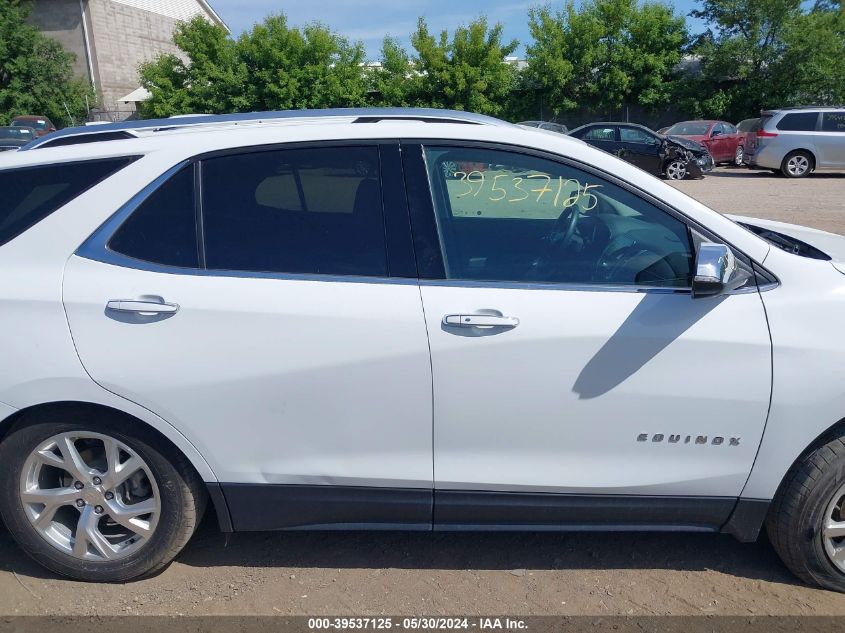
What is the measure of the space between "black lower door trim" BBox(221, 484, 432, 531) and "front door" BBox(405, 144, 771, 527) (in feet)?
0.42

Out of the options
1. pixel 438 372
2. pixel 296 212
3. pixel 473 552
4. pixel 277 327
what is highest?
pixel 296 212

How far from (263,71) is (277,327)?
30273mm

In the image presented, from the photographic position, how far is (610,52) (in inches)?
1219

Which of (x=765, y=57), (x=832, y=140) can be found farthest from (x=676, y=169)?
(x=765, y=57)

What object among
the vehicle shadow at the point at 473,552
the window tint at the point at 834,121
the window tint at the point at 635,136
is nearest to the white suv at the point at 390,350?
the vehicle shadow at the point at 473,552

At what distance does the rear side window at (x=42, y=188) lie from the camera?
284cm

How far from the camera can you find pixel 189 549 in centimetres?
323

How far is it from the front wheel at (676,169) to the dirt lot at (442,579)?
17980mm

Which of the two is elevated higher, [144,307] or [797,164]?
[144,307]

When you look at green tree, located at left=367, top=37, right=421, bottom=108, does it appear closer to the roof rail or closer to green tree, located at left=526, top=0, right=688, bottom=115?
green tree, located at left=526, top=0, right=688, bottom=115

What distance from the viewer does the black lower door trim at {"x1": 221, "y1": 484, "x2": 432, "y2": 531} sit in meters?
2.80

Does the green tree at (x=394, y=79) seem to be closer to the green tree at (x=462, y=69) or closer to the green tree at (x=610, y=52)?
the green tree at (x=462, y=69)

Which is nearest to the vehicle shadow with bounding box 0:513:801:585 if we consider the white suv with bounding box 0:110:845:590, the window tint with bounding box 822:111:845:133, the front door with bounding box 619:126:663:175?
the white suv with bounding box 0:110:845:590

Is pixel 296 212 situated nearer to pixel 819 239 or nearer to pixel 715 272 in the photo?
pixel 715 272
